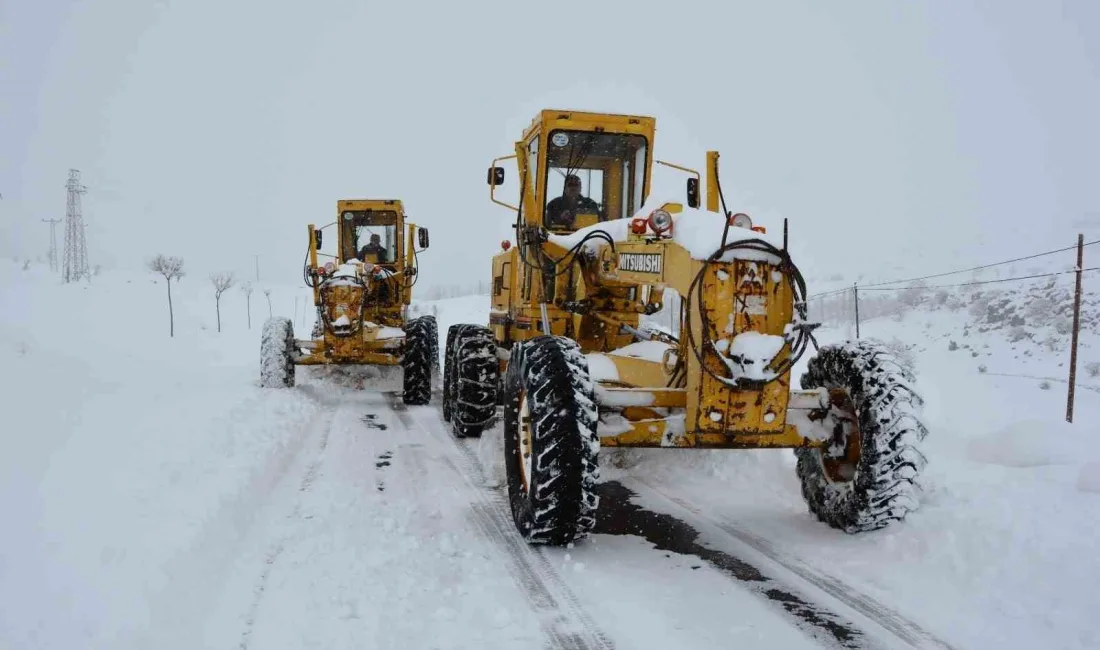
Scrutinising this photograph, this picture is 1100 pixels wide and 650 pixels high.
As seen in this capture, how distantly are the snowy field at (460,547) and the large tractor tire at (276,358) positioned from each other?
3047 mm

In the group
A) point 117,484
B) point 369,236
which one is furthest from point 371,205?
point 117,484

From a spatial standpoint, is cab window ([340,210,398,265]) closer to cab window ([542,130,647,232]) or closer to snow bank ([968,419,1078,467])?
cab window ([542,130,647,232])

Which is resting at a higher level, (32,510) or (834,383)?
(834,383)

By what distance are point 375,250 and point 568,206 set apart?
9017mm

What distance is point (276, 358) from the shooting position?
11.5 metres

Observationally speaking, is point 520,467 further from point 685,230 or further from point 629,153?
point 629,153

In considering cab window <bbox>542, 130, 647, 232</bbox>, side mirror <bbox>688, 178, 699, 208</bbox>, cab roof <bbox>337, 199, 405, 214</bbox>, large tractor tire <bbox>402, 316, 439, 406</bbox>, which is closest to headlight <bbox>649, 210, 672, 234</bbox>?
side mirror <bbox>688, 178, 699, 208</bbox>

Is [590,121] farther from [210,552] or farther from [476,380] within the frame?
[210,552]

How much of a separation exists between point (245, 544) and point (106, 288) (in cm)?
4125

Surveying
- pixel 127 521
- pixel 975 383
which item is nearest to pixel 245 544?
pixel 127 521

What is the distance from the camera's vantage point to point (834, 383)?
17.0 feet

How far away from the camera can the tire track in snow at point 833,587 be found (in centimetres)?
356

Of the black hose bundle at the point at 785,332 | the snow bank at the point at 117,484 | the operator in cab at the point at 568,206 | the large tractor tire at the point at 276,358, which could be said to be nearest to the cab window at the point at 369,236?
→ the snow bank at the point at 117,484

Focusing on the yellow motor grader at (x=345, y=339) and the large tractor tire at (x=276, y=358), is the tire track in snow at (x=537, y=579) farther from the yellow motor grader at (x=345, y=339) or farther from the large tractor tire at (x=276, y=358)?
the large tractor tire at (x=276, y=358)
